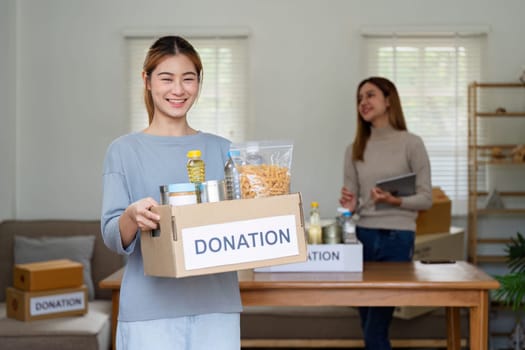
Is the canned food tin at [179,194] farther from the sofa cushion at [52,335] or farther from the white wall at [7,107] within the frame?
the white wall at [7,107]

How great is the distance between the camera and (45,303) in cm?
357

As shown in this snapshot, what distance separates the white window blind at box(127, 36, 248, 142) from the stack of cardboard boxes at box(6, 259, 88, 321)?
52.3 inches

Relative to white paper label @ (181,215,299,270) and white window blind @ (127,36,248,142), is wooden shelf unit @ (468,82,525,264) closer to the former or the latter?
white window blind @ (127,36,248,142)

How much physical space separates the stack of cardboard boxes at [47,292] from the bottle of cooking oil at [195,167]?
88.8 inches

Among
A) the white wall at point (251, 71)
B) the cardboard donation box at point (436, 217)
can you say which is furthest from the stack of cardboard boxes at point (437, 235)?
the white wall at point (251, 71)

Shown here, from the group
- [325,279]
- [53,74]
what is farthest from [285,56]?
[325,279]

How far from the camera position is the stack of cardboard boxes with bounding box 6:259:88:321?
3541 millimetres

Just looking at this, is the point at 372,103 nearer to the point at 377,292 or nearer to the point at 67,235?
the point at 377,292

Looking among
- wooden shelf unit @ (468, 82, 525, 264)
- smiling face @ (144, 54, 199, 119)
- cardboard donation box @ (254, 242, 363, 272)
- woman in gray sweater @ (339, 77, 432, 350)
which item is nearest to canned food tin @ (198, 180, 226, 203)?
smiling face @ (144, 54, 199, 119)

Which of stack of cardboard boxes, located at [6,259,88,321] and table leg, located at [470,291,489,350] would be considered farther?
stack of cardboard boxes, located at [6,259,88,321]

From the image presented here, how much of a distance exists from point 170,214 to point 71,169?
11.2 feet

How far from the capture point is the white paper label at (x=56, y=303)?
355 centimetres

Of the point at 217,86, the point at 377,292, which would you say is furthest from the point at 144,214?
the point at 217,86

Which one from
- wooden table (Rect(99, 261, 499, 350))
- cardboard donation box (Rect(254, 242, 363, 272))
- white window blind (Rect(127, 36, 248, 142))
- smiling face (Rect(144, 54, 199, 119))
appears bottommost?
wooden table (Rect(99, 261, 499, 350))
